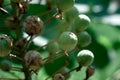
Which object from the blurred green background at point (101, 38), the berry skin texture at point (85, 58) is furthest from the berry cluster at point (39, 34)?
the blurred green background at point (101, 38)

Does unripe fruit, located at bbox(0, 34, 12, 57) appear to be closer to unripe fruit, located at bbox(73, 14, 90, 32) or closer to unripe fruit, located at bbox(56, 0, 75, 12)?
unripe fruit, located at bbox(56, 0, 75, 12)

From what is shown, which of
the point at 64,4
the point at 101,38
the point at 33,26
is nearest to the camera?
the point at 33,26

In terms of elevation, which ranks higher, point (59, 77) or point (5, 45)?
point (5, 45)

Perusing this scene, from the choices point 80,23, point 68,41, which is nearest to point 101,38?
point 80,23

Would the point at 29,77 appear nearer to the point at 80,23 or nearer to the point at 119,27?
the point at 80,23

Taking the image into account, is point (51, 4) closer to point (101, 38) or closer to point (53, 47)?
point (53, 47)
